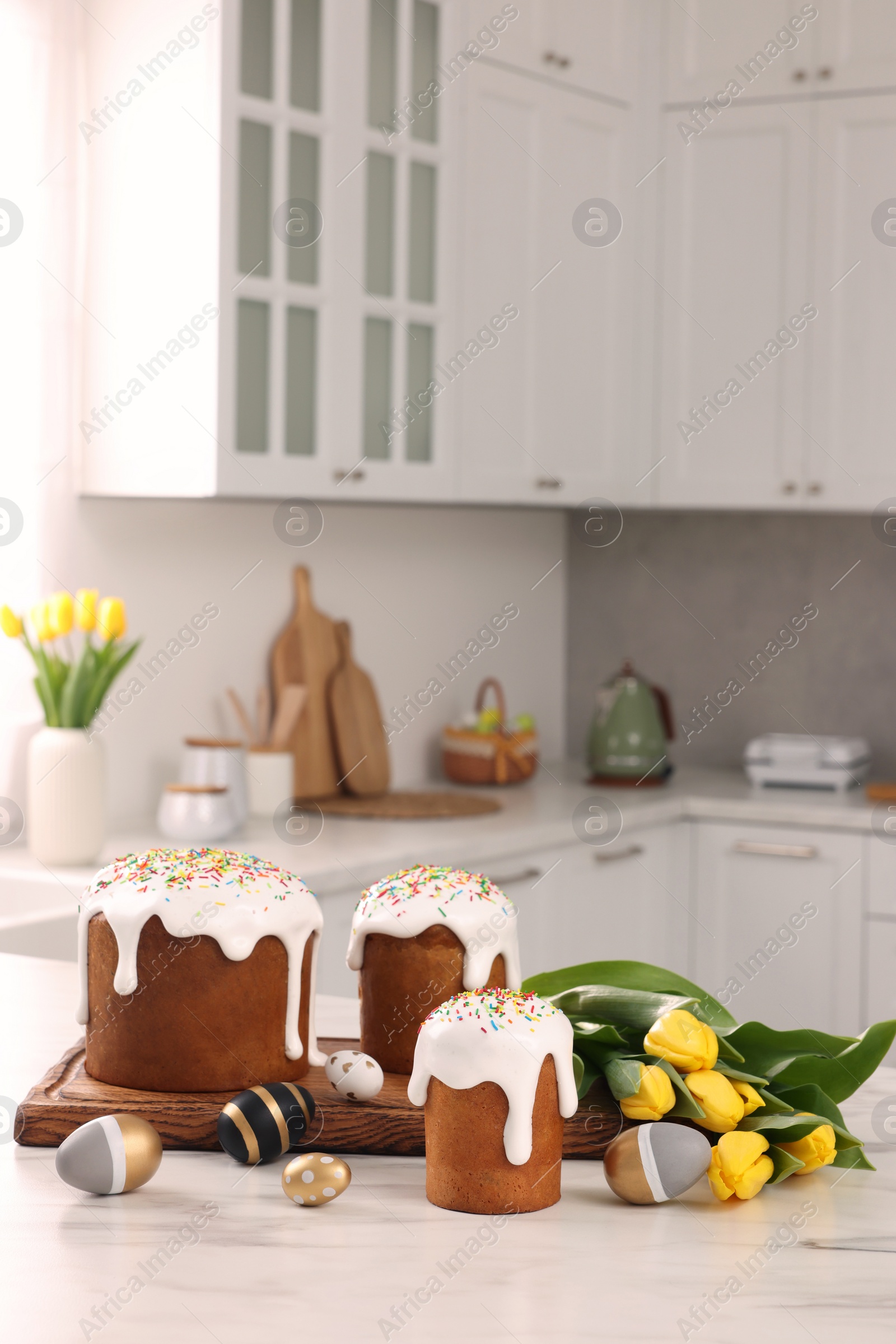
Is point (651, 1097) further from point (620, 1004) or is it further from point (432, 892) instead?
point (432, 892)

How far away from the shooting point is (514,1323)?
78 centimetres

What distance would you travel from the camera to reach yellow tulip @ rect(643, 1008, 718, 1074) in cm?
99

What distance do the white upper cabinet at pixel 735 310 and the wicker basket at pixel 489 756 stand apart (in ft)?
2.15

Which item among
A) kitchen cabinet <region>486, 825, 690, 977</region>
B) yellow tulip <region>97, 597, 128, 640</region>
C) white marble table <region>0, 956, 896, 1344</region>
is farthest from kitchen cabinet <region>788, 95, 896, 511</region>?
white marble table <region>0, 956, 896, 1344</region>

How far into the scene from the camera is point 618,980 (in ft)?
3.57

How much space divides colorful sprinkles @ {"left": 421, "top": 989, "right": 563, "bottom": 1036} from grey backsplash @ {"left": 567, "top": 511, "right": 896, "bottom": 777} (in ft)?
9.47

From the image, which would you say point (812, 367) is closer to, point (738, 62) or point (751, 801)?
point (738, 62)

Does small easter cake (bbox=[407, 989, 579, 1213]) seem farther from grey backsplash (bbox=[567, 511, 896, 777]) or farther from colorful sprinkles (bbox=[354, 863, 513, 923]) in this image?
grey backsplash (bbox=[567, 511, 896, 777])

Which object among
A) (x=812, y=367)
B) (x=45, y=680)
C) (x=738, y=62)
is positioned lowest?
(x=45, y=680)

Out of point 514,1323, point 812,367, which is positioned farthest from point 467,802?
point 514,1323

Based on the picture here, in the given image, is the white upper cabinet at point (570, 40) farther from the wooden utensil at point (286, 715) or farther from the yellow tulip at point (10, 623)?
the yellow tulip at point (10, 623)

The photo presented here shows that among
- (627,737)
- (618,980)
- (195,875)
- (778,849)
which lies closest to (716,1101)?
(618,980)

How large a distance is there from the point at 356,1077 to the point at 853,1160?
1.08 ft

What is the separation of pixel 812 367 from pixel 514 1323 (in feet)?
9.43
